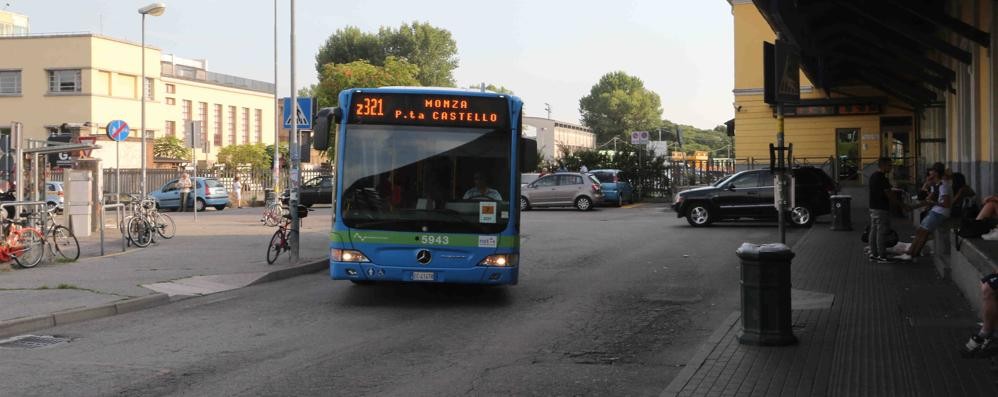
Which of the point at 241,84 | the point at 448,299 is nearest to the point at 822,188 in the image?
the point at 448,299

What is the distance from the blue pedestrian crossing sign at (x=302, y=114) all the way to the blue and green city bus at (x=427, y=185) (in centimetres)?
601

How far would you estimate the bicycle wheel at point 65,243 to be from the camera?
16250 mm

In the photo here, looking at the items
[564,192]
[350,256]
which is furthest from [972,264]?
[564,192]

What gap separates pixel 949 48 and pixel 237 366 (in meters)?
15.3

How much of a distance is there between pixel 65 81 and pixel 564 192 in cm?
3590

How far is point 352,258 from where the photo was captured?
11.5 m

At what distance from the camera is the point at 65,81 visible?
56.8 meters

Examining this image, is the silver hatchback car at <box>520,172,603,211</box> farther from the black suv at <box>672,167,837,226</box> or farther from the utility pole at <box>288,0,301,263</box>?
the utility pole at <box>288,0,301,263</box>

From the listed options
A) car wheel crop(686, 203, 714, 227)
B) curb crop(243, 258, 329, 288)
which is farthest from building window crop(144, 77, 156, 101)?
curb crop(243, 258, 329, 288)

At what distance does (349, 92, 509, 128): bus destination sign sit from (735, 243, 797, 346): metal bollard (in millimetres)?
4134

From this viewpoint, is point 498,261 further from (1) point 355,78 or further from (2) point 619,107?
(2) point 619,107

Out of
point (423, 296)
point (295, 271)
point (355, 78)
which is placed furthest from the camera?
point (355, 78)

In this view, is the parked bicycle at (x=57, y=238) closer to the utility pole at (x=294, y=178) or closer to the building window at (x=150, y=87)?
the utility pole at (x=294, y=178)

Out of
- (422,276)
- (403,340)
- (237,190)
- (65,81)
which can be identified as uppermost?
(65,81)
